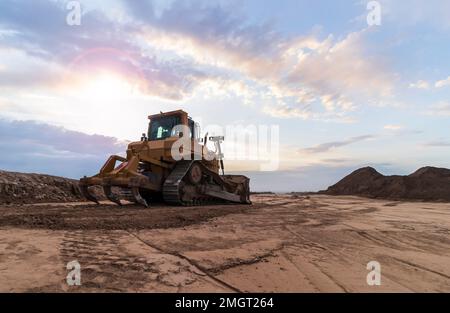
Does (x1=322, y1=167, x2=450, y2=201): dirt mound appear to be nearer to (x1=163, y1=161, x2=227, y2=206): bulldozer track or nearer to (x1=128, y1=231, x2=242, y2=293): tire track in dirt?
(x1=163, y1=161, x2=227, y2=206): bulldozer track

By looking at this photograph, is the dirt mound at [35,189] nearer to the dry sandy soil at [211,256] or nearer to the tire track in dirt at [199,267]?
the dry sandy soil at [211,256]

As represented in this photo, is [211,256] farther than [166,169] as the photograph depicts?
No

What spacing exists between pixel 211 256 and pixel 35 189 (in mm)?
13195

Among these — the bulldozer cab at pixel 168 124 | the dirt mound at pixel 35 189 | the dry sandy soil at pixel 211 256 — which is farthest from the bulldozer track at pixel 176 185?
the dirt mound at pixel 35 189

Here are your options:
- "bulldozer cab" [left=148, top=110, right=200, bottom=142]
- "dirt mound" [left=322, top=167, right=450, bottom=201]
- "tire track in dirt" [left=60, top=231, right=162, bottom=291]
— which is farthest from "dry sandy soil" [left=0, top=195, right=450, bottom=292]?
"dirt mound" [left=322, top=167, right=450, bottom=201]

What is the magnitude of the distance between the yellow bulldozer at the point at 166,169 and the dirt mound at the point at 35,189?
344 centimetres

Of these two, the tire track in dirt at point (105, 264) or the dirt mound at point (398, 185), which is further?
the dirt mound at point (398, 185)

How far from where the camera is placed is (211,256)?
174 inches

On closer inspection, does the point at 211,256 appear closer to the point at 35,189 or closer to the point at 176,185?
the point at 176,185

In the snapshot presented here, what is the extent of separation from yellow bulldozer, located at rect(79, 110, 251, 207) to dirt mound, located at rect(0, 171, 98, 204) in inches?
135

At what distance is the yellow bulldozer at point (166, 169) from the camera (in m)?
11.3

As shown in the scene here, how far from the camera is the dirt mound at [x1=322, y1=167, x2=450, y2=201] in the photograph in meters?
24.0

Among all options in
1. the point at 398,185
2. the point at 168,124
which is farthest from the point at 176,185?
the point at 398,185
